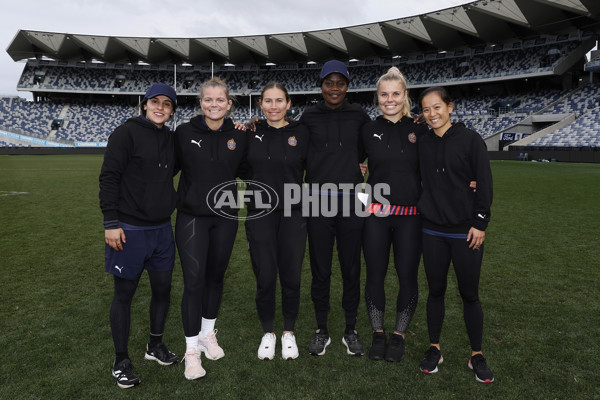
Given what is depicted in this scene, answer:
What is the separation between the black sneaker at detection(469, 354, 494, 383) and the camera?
2.90 m

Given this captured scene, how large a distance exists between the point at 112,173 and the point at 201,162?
64 centimetres

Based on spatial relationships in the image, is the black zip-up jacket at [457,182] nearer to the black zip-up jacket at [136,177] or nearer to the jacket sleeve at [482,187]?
the jacket sleeve at [482,187]

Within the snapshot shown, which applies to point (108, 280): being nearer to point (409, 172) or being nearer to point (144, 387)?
point (144, 387)

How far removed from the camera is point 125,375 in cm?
287

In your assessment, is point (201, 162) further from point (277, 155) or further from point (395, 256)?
point (395, 256)

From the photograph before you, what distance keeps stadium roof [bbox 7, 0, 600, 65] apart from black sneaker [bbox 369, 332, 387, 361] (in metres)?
40.7

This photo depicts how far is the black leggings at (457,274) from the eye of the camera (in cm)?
291

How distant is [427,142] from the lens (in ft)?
10.1

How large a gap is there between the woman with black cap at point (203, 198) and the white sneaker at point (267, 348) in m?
0.51

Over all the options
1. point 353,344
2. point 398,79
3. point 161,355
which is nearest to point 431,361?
point 353,344

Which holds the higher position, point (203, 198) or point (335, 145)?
point (335, 145)

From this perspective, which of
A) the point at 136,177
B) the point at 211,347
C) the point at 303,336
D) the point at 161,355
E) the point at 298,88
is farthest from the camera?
the point at 298,88

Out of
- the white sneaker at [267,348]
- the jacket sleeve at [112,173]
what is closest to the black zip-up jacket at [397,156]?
the white sneaker at [267,348]

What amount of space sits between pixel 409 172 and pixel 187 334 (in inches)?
87.4
